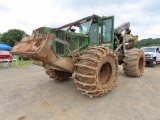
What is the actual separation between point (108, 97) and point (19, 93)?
2915 millimetres

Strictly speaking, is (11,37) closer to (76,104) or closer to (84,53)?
(84,53)

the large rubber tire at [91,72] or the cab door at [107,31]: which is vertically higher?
the cab door at [107,31]

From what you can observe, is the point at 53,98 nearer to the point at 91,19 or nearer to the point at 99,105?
the point at 99,105

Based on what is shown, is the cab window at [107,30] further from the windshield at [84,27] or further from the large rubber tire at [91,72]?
the large rubber tire at [91,72]

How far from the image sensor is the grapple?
11.7 ft

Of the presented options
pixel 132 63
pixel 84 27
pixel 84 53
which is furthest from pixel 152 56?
pixel 84 53

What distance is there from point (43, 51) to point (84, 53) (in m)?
1.22

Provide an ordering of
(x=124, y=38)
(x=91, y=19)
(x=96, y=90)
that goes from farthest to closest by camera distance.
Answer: (x=124, y=38) < (x=91, y=19) < (x=96, y=90)

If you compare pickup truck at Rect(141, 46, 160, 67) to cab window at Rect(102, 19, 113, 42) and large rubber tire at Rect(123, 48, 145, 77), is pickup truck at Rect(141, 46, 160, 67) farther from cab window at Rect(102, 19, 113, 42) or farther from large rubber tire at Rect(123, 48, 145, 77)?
cab window at Rect(102, 19, 113, 42)

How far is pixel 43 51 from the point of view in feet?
11.6

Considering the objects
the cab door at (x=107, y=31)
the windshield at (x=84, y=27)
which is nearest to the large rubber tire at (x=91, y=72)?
the windshield at (x=84, y=27)

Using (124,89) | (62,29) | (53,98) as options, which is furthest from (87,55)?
(124,89)

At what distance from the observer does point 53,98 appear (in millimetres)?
4770

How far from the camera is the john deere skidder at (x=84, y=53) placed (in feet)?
12.9
